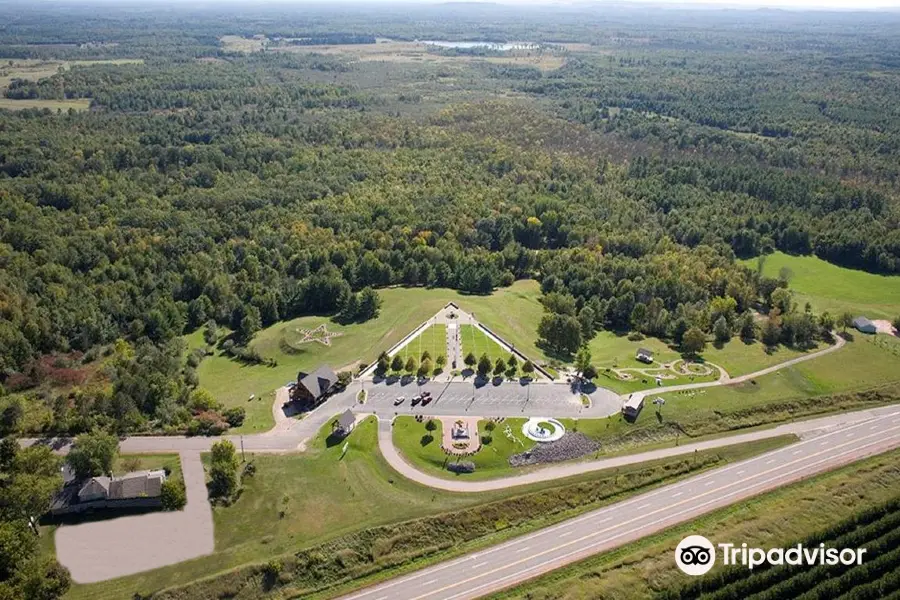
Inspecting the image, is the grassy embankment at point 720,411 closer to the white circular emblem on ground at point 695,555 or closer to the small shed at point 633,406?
the small shed at point 633,406

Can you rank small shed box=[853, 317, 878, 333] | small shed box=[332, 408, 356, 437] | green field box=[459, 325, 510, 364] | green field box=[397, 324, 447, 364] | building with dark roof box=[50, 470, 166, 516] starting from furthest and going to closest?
1. small shed box=[853, 317, 878, 333]
2. green field box=[459, 325, 510, 364]
3. green field box=[397, 324, 447, 364]
4. small shed box=[332, 408, 356, 437]
5. building with dark roof box=[50, 470, 166, 516]

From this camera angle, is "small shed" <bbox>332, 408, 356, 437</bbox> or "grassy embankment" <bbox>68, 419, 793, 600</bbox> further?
"small shed" <bbox>332, 408, 356, 437</bbox>

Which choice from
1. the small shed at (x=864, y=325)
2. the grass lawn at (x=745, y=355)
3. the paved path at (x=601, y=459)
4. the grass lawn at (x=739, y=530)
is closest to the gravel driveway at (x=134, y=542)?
the paved path at (x=601, y=459)

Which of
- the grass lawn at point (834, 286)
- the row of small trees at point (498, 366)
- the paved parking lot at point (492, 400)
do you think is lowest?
the grass lawn at point (834, 286)

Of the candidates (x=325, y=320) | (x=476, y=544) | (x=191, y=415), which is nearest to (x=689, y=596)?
(x=476, y=544)

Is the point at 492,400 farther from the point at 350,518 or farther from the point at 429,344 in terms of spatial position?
the point at 350,518

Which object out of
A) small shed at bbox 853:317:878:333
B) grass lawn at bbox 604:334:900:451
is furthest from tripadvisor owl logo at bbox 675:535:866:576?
small shed at bbox 853:317:878:333

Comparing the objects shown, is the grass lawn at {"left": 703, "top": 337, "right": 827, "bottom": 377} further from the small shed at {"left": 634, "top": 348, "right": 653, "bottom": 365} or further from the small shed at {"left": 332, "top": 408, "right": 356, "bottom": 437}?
the small shed at {"left": 332, "top": 408, "right": 356, "bottom": 437}

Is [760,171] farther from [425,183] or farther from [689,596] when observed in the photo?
[689,596]
